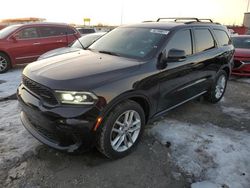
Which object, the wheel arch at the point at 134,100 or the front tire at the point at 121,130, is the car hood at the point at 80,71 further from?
the front tire at the point at 121,130

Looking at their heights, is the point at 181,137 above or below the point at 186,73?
below

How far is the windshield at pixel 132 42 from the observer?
12.5ft

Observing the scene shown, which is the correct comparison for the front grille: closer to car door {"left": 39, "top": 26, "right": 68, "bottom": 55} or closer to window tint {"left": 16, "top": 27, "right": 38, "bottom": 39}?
window tint {"left": 16, "top": 27, "right": 38, "bottom": 39}

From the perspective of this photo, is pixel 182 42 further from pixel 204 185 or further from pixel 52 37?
pixel 52 37

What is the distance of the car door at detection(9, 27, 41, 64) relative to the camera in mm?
8914

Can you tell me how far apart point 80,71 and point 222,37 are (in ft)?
12.6

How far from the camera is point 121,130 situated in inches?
131

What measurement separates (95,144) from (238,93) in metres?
5.15

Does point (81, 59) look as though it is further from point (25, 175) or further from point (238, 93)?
point (238, 93)

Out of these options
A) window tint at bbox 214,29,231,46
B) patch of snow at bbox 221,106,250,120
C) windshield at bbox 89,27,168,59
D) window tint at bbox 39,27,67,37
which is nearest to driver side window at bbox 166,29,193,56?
windshield at bbox 89,27,168,59

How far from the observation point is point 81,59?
12.1 ft

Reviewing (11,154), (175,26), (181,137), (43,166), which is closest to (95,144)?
(43,166)

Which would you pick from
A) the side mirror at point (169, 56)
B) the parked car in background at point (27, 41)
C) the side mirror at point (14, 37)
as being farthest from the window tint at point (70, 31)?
the side mirror at point (169, 56)

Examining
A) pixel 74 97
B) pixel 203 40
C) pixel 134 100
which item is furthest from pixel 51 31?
pixel 74 97
